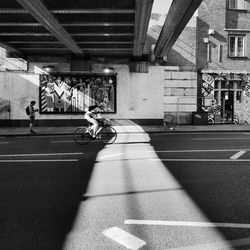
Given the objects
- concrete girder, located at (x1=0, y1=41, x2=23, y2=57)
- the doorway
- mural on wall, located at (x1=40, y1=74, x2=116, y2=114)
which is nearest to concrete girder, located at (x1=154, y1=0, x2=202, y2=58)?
mural on wall, located at (x1=40, y1=74, x2=116, y2=114)

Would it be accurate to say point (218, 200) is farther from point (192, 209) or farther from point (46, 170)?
point (46, 170)

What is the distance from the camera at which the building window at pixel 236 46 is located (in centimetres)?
2525

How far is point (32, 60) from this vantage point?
75.6 ft

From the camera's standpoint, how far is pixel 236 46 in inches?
995

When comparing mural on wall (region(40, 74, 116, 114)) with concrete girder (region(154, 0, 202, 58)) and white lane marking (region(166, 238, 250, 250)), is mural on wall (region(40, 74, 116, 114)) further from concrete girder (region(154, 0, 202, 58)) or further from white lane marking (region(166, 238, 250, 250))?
white lane marking (region(166, 238, 250, 250))

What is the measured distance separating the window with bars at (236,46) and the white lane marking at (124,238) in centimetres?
2268

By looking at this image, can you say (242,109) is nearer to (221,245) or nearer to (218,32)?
(218,32)

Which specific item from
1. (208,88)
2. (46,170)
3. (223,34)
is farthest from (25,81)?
(46,170)

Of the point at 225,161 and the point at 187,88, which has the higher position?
the point at 187,88

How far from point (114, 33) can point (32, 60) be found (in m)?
7.85

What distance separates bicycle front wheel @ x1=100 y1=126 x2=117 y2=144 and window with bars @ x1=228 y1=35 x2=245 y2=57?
1431 cm

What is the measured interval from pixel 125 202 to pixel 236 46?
21881 millimetres

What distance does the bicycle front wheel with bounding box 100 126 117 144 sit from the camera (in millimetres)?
14055

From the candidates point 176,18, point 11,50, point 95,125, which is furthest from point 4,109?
point 176,18
